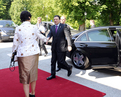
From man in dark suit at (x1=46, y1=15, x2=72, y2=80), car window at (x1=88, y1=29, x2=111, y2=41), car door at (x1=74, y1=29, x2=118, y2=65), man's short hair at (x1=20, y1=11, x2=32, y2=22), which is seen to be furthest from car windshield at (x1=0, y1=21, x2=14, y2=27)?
man's short hair at (x1=20, y1=11, x2=32, y2=22)

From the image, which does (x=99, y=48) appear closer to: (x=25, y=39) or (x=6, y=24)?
(x=25, y=39)

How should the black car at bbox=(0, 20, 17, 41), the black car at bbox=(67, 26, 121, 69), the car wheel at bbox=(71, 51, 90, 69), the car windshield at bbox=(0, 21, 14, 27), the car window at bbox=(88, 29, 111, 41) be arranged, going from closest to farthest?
Result: the black car at bbox=(67, 26, 121, 69), the car window at bbox=(88, 29, 111, 41), the car wheel at bbox=(71, 51, 90, 69), the black car at bbox=(0, 20, 17, 41), the car windshield at bbox=(0, 21, 14, 27)

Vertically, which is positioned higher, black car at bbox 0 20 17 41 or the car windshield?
the car windshield

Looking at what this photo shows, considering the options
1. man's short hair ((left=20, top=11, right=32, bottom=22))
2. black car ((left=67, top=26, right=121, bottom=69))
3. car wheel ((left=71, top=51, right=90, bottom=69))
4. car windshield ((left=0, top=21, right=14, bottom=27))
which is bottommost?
car wheel ((left=71, top=51, right=90, bottom=69))

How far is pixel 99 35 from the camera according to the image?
17.5 ft

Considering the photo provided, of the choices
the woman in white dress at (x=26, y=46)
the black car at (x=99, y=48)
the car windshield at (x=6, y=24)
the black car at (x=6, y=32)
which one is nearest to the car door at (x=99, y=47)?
the black car at (x=99, y=48)

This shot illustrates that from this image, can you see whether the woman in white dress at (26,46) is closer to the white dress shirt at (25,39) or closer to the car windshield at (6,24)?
the white dress shirt at (25,39)

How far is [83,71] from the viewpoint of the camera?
5621 mm

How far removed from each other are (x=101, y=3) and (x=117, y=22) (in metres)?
4.69

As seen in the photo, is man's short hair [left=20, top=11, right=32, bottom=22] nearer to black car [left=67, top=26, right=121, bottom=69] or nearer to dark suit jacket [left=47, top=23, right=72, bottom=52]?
dark suit jacket [left=47, top=23, right=72, bottom=52]

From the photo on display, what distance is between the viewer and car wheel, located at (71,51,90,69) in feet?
18.6

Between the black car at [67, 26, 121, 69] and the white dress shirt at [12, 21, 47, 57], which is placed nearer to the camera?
the white dress shirt at [12, 21, 47, 57]

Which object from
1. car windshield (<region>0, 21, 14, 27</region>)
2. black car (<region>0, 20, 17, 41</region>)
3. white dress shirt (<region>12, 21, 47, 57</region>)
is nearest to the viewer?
white dress shirt (<region>12, 21, 47, 57</region>)

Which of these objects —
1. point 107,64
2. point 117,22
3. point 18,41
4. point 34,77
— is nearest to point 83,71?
point 107,64
